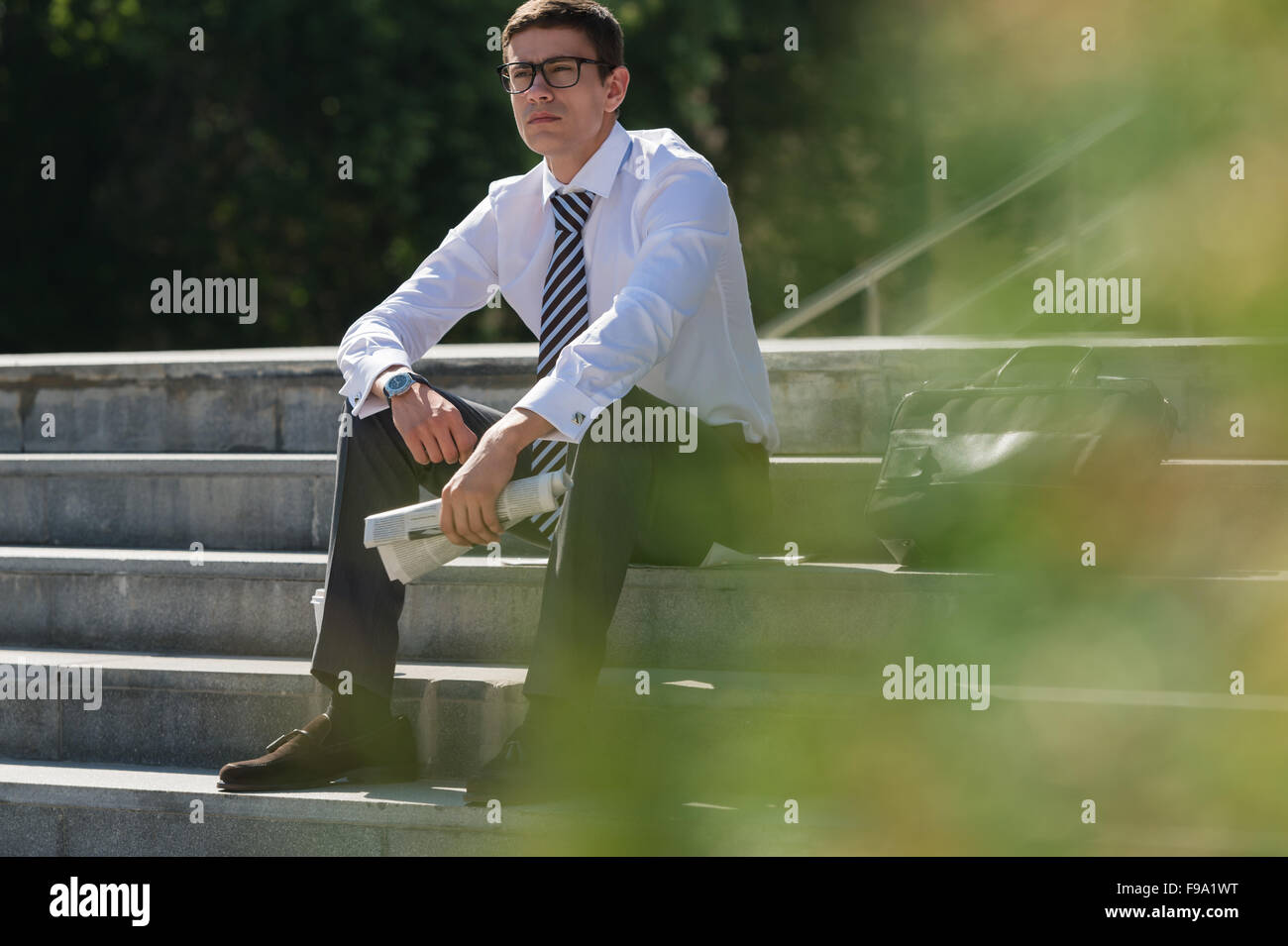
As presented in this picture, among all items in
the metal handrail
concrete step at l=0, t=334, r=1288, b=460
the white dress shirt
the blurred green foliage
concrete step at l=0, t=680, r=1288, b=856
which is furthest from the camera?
the blurred green foliage

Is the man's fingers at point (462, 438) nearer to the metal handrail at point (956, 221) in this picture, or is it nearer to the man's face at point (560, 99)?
the man's face at point (560, 99)

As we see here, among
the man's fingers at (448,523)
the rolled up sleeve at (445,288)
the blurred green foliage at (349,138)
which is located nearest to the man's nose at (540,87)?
the rolled up sleeve at (445,288)

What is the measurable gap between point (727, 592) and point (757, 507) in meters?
0.21

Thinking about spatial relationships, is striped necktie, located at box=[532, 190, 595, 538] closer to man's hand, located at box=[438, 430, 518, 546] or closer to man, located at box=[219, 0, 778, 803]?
man, located at box=[219, 0, 778, 803]

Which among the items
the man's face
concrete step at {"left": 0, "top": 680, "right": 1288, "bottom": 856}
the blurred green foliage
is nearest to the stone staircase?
concrete step at {"left": 0, "top": 680, "right": 1288, "bottom": 856}

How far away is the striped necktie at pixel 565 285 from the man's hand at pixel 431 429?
0.32 metres

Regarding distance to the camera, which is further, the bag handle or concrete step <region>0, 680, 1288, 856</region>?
the bag handle

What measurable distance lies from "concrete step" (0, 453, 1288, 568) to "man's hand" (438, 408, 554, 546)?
1169 millimetres

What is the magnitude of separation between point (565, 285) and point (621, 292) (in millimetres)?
393

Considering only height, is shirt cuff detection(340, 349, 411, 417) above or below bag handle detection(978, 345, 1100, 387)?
below

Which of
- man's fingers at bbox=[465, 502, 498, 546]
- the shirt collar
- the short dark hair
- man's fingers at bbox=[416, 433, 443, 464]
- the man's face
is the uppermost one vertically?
the short dark hair

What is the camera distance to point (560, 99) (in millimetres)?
3236

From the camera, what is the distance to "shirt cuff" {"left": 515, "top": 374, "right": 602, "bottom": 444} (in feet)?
9.34
